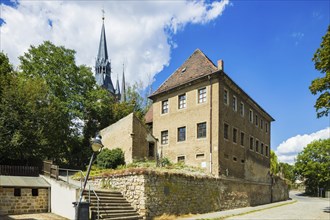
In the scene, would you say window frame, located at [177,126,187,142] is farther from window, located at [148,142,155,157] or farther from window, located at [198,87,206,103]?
window, located at [198,87,206,103]

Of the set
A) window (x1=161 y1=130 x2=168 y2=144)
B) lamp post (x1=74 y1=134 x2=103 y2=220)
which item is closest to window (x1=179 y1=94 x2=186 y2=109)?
window (x1=161 y1=130 x2=168 y2=144)

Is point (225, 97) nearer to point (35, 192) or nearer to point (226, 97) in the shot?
point (226, 97)

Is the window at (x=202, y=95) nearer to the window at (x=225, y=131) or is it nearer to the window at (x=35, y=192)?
the window at (x=225, y=131)

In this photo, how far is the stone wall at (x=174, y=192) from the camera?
1708 cm

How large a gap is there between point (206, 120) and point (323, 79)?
922 centimetres

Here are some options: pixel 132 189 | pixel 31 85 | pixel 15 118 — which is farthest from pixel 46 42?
pixel 132 189

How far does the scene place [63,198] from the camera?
58.8 feet

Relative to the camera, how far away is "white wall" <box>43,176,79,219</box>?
55.1ft

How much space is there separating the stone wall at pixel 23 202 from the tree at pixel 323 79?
1839 cm

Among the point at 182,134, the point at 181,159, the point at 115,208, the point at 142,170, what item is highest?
the point at 182,134

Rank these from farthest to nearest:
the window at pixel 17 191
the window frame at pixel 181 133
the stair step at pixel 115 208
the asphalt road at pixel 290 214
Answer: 1. the window frame at pixel 181 133
2. the asphalt road at pixel 290 214
3. the window at pixel 17 191
4. the stair step at pixel 115 208

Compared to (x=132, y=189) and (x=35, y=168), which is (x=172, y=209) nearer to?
(x=132, y=189)

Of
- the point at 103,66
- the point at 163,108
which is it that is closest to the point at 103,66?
the point at 103,66

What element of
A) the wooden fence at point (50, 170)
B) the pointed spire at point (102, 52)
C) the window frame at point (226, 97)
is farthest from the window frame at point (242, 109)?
the pointed spire at point (102, 52)
